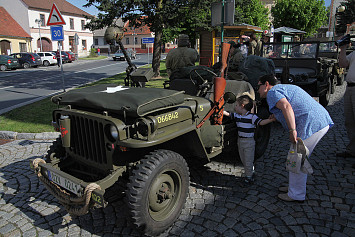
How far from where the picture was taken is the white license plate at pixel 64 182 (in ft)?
9.20

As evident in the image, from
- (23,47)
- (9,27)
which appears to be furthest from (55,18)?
(23,47)

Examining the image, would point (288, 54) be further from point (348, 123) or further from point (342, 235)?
point (342, 235)

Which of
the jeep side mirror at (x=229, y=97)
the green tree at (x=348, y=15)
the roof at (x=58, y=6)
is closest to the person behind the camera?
the jeep side mirror at (x=229, y=97)

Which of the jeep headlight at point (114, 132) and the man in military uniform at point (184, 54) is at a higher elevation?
the man in military uniform at point (184, 54)

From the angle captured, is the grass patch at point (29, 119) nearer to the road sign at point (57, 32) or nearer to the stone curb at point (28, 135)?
the stone curb at point (28, 135)

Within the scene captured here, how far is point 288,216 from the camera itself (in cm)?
332

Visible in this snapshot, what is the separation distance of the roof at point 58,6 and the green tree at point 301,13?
93.8 ft

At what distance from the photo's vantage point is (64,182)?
2930 millimetres

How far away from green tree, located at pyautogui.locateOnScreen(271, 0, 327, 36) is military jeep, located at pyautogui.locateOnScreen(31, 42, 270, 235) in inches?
1367

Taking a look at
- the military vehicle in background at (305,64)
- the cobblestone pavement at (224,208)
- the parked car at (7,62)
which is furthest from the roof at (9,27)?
the cobblestone pavement at (224,208)

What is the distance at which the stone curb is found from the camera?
620 centimetres

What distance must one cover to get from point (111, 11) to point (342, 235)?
12.3 meters

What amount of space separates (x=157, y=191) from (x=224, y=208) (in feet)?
3.29

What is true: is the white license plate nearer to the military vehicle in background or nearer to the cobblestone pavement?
the cobblestone pavement
